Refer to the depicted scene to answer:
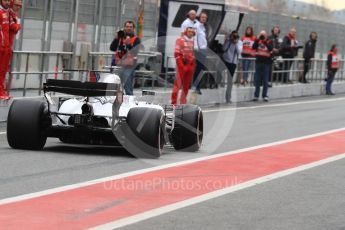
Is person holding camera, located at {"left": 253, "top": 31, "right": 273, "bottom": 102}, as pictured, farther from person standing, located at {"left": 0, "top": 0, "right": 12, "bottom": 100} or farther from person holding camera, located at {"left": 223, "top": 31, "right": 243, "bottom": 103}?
person standing, located at {"left": 0, "top": 0, "right": 12, "bottom": 100}

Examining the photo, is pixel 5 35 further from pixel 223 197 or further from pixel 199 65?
pixel 223 197

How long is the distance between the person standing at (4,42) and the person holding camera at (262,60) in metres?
11.5

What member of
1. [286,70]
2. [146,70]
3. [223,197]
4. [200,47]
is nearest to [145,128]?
[223,197]

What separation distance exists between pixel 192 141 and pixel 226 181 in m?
3.11

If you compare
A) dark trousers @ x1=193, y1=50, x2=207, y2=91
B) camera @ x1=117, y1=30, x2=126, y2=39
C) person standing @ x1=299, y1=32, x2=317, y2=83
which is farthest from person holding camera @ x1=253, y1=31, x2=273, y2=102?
camera @ x1=117, y1=30, x2=126, y2=39

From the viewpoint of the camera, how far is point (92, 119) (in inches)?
557

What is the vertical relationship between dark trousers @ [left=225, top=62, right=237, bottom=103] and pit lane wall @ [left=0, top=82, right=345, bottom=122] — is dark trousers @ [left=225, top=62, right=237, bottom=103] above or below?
above

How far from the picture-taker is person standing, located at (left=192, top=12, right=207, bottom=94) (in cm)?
2561

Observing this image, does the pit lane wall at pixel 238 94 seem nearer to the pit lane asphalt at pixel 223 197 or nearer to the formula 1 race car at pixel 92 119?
the pit lane asphalt at pixel 223 197

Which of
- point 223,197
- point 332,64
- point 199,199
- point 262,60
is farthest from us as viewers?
point 332,64

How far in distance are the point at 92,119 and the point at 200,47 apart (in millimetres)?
12026

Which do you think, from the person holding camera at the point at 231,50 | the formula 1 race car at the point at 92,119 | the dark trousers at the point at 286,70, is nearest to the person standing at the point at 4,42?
the formula 1 race car at the point at 92,119

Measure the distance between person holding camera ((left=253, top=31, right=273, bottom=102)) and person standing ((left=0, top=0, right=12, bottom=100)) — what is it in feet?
37.9

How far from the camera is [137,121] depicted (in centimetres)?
1382
